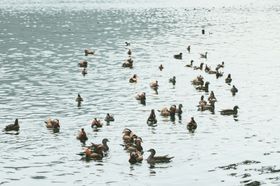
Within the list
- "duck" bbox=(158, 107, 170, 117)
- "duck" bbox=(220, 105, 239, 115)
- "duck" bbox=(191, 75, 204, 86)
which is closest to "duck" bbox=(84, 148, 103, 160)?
"duck" bbox=(158, 107, 170, 117)

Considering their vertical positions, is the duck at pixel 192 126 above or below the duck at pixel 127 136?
above

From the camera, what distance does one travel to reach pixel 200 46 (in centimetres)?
11756

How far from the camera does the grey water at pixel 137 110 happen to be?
116 feet

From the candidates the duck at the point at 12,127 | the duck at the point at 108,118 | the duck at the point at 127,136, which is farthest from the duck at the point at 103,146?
the duck at the point at 12,127

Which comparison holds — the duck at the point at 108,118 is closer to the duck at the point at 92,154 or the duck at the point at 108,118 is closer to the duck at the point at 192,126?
the duck at the point at 192,126

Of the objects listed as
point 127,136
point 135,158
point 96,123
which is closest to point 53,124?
point 96,123

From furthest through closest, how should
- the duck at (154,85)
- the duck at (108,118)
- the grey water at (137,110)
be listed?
the duck at (154,85) → the duck at (108,118) → the grey water at (137,110)

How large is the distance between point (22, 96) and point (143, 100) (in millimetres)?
14262

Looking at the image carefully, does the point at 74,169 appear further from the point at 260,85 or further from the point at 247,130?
the point at 260,85

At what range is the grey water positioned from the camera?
35.2 meters

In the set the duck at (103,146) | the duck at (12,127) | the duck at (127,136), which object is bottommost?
the duck at (103,146)

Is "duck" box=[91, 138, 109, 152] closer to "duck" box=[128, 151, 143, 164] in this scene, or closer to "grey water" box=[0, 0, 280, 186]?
"grey water" box=[0, 0, 280, 186]

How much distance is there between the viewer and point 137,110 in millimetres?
55656

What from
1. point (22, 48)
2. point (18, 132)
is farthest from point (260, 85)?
point (22, 48)
